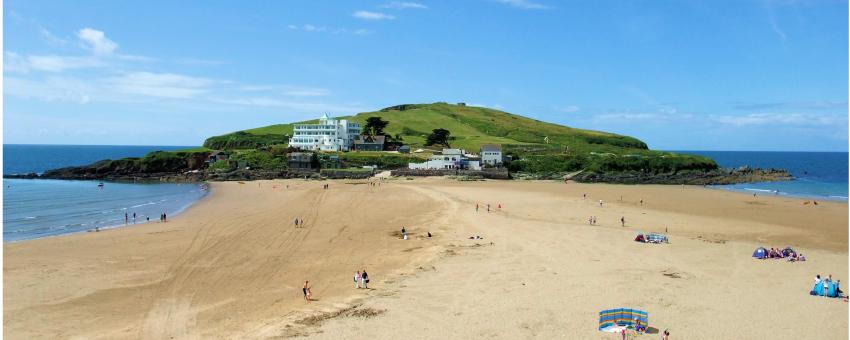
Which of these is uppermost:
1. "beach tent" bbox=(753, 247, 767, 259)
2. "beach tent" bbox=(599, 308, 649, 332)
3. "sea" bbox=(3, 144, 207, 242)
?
"sea" bbox=(3, 144, 207, 242)

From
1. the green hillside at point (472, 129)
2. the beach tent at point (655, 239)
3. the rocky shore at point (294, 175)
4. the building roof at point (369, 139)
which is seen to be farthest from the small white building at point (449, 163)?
the beach tent at point (655, 239)

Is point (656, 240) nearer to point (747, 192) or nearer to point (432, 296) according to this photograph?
point (432, 296)

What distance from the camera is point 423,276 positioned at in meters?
24.2

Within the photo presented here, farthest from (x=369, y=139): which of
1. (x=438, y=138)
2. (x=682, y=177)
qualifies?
(x=682, y=177)

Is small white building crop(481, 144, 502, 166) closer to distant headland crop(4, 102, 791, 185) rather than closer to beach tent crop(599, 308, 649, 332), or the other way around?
distant headland crop(4, 102, 791, 185)

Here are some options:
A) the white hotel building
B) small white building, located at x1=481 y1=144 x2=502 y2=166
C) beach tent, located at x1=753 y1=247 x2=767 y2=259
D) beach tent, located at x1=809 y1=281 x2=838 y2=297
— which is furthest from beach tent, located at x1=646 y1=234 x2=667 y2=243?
the white hotel building

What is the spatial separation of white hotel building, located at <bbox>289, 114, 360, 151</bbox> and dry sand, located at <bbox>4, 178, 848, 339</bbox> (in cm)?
6542

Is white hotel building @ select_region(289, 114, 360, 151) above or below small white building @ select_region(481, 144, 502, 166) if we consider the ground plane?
above

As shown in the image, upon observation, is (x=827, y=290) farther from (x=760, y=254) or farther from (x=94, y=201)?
(x=94, y=201)

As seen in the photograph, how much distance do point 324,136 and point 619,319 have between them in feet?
316

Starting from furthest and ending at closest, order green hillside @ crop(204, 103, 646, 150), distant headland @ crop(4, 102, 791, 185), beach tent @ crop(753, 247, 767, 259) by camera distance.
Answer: green hillside @ crop(204, 103, 646, 150)
distant headland @ crop(4, 102, 791, 185)
beach tent @ crop(753, 247, 767, 259)

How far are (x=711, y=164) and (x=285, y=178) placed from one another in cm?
7583

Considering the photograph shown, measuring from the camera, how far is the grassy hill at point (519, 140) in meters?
96.0

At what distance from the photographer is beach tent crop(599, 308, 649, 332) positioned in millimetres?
17750
